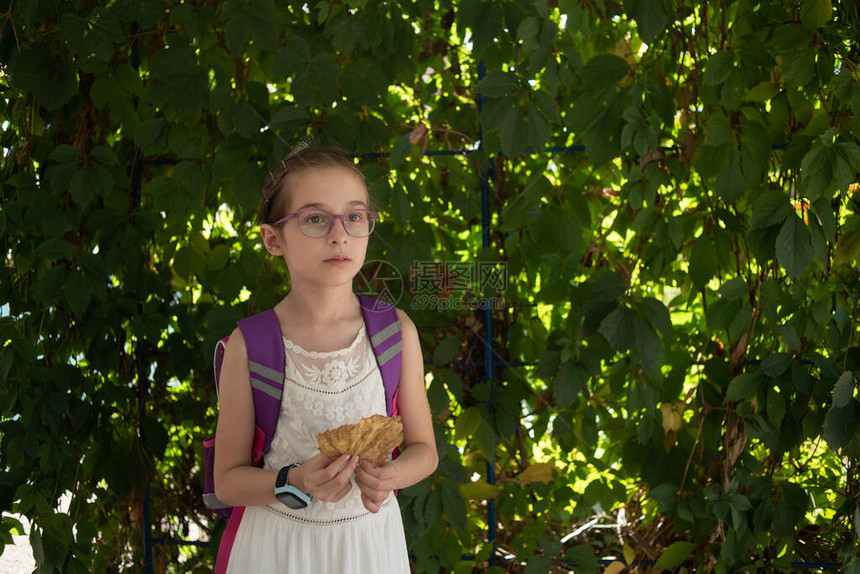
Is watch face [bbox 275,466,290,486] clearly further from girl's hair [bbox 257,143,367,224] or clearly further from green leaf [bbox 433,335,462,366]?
green leaf [bbox 433,335,462,366]

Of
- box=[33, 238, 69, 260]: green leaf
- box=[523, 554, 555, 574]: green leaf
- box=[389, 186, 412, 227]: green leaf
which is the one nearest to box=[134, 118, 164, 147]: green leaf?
box=[33, 238, 69, 260]: green leaf

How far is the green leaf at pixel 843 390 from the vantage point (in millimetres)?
1541

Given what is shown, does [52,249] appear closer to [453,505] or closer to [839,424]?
Answer: [453,505]

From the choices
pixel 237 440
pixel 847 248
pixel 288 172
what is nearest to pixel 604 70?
pixel 847 248

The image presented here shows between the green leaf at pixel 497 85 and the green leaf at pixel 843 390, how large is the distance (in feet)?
2.68

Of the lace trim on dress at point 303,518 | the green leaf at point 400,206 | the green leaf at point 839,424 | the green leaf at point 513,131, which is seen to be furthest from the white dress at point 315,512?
the green leaf at point 839,424

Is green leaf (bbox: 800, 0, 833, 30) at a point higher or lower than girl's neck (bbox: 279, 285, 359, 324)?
higher

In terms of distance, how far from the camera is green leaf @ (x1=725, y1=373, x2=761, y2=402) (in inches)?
65.1

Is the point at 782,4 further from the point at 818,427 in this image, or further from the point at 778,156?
the point at 818,427

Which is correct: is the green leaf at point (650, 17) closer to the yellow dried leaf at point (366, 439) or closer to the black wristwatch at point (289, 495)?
the yellow dried leaf at point (366, 439)

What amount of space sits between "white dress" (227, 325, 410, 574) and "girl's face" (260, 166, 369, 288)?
0.10m

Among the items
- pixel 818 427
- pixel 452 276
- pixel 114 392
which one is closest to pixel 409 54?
pixel 452 276

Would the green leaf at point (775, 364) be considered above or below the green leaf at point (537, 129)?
below

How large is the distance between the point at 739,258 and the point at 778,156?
24cm
